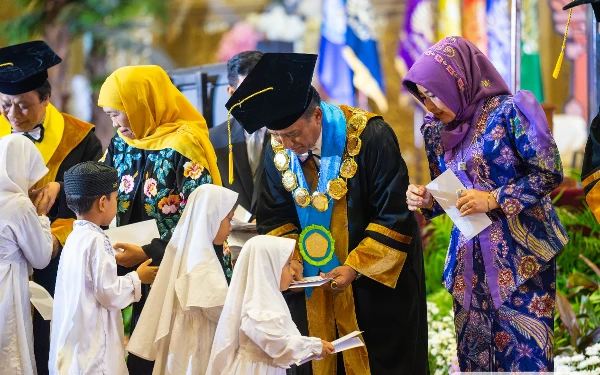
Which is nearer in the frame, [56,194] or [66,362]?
[66,362]

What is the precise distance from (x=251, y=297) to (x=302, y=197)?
581 millimetres

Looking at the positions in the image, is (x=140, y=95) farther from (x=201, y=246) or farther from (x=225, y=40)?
(x=225, y=40)

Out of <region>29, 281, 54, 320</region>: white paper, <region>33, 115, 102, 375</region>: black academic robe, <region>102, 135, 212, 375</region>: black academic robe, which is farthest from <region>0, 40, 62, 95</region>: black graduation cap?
<region>29, 281, 54, 320</region>: white paper

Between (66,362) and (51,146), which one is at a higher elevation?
(51,146)

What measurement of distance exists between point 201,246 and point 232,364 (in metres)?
0.52

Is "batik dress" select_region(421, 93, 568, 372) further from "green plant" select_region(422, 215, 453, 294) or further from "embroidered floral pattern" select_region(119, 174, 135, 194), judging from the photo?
"green plant" select_region(422, 215, 453, 294)

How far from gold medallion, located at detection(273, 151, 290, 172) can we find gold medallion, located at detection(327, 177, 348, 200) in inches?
9.1

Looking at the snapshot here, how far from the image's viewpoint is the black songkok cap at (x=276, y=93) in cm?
358

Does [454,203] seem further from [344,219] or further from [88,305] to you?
[88,305]

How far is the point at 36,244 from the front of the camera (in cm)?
393

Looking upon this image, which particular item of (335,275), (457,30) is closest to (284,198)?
(335,275)

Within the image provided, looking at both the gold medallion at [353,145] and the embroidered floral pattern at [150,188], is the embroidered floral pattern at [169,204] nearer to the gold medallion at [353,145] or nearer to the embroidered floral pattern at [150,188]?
the embroidered floral pattern at [150,188]

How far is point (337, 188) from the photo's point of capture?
3.71m

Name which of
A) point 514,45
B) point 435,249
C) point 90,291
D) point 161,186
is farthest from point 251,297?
point 435,249
